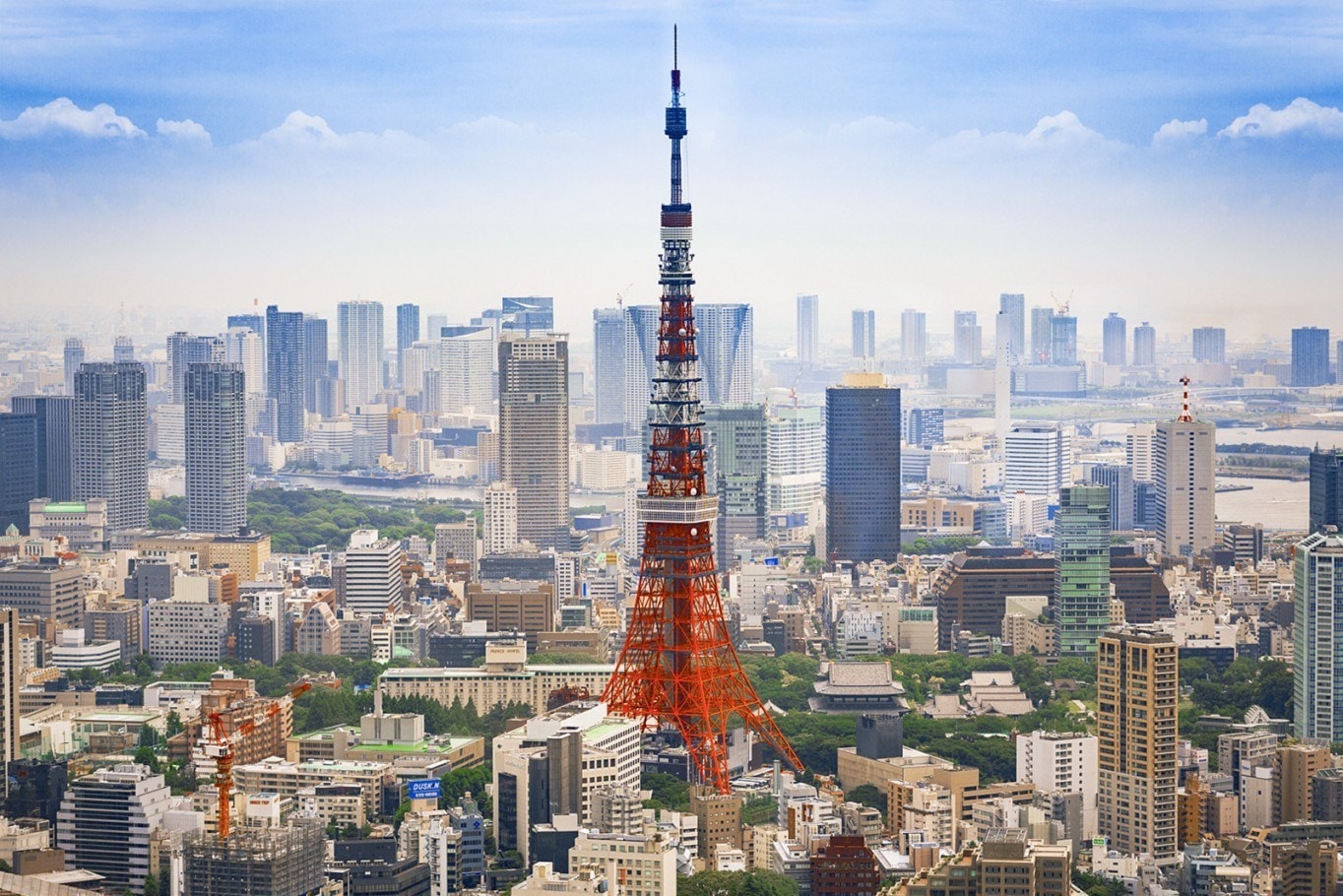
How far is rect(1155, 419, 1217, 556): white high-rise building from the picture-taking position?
2239 cm

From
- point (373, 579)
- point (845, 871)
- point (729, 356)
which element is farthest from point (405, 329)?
point (845, 871)

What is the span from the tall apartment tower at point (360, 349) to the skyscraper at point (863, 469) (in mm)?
5160

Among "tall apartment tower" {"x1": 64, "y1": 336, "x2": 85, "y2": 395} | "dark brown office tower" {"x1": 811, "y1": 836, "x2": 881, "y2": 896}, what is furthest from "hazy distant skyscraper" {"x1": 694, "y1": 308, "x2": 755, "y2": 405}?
"dark brown office tower" {"x1": 811, "y1": 836, "x2": 881, "y2": 896}

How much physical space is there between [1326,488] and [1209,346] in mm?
1934

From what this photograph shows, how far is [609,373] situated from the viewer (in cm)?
2856

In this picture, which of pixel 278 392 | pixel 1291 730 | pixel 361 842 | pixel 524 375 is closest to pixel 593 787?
pixel 361 842

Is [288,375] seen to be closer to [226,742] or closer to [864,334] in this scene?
[864,334]

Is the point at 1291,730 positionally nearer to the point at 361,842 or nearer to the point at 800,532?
the point at 361,842

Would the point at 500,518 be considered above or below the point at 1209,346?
below

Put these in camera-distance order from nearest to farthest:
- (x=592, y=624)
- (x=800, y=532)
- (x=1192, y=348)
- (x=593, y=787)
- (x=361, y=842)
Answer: (x=361, y=842)
(x=593, y=787)
(x=592, y=624)
(x=1192, y=348)
(x=800, y=532)

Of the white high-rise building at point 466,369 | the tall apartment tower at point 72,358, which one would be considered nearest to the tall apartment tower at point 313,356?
the white high-rise building at point 466,369

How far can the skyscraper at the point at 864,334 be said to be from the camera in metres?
22.9

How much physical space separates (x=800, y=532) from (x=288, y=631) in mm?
7265

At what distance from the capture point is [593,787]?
38.8ft
